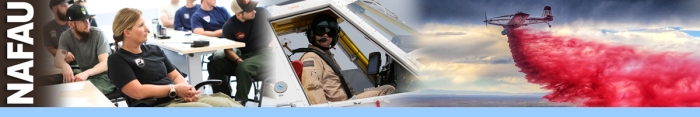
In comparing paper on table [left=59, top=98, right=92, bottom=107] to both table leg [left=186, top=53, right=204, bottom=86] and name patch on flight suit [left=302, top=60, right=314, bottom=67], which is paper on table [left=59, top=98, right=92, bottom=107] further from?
name patch on flight suit [left=302, top=60, right=314, bottom=67]

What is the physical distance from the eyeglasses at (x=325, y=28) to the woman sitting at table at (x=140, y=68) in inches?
36.6

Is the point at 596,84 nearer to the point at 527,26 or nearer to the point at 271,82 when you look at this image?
the point at 527,26

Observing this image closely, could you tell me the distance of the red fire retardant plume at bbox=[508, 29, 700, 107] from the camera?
307 inches

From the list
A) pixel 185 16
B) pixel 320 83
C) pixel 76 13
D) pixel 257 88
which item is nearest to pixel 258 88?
pixel 257 88

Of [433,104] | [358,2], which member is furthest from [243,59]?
[433,104]

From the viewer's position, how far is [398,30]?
7.75 meters

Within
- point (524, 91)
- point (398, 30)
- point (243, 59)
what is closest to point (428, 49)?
point (398, 30)

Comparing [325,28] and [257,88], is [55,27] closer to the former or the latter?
[257,88]

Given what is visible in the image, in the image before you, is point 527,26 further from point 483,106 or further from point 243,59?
point 243,59

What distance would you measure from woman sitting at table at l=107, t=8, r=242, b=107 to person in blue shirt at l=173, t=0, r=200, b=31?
0.23 metres

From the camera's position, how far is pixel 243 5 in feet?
25.1

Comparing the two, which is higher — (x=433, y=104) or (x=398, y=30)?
(x=398, y=30)

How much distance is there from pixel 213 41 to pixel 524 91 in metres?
2.13

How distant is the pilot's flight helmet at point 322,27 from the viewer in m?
7.76
